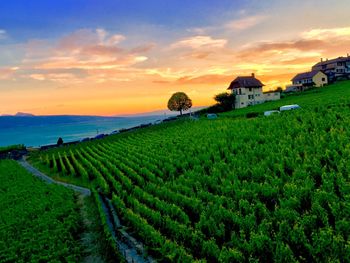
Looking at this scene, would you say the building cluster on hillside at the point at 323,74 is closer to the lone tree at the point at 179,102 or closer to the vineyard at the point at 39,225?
the lone tree at the point at 179,102

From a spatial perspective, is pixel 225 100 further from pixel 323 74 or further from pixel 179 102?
pixel 323 74

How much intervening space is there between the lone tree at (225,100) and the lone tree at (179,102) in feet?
47.5

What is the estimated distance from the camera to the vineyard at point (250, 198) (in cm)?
1547

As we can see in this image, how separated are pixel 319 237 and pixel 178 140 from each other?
1335 inches

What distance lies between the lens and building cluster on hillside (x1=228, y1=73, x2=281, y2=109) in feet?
308

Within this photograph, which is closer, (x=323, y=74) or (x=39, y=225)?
(x=39, y=225)

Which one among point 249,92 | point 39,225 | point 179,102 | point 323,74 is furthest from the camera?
point 323,74

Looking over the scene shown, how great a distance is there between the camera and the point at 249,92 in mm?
95125

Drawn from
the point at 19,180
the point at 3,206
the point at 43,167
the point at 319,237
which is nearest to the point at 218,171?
the point at 319,237

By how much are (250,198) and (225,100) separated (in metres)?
72.5

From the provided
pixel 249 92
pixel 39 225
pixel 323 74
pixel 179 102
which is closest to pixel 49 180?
pixel 39 225

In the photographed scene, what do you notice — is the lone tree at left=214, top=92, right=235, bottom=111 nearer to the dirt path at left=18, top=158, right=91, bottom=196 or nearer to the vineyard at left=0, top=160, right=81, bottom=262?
the dirt path at left=18, top=158, right=91, bottom=196

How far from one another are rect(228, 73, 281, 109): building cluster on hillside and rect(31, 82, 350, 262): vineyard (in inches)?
2142

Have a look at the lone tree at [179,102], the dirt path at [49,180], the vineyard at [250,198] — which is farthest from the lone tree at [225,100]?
the vineyard at [250,198]
